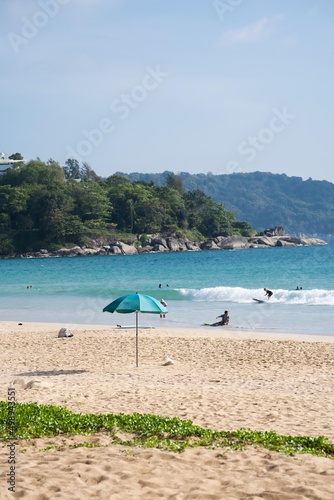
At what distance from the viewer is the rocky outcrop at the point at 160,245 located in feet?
392

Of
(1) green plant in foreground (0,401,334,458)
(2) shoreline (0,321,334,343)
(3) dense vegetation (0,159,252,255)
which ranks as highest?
(3) dense vegetation (0,159,252,255)

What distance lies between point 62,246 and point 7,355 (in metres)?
103

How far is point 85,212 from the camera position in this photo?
130000 mm

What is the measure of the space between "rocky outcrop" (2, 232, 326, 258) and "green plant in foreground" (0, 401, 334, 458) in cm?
10950

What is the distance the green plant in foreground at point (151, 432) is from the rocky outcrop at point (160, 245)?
109497mm

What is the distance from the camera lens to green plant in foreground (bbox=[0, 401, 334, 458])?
812 centimetres

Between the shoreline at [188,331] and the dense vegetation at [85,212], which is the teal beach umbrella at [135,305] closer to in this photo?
the shoreline at [188,331]

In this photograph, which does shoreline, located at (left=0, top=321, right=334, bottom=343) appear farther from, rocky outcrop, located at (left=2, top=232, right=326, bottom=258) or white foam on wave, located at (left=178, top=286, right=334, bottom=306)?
rocky outcrop, located at (left=2, top=232, right=326, bottom=258)

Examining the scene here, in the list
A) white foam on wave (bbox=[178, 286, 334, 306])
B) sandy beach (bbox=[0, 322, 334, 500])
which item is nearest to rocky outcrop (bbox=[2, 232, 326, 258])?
white foam on wave (bbox=[178, 286, 334, 306])

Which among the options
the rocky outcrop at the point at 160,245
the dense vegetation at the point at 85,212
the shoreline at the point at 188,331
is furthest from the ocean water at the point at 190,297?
the dense vegetation at the point at 85,212

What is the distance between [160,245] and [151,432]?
117m

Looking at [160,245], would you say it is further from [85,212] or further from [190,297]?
[190,297]

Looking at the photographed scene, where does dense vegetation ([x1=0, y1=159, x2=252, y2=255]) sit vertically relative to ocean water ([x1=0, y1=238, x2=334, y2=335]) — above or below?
above

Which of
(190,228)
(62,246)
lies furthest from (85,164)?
(62,246)
